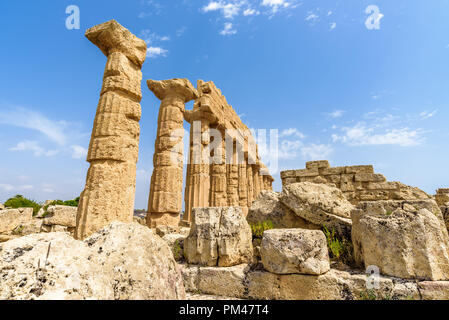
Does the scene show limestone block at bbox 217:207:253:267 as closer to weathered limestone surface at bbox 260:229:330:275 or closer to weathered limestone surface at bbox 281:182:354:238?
weathered limestone surface at bbox 260:229:330:275

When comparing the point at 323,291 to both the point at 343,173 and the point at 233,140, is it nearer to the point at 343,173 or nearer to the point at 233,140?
the point at 343,173

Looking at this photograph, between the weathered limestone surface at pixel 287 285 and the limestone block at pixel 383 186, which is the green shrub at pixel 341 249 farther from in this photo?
the limestone block at pixel 383 186

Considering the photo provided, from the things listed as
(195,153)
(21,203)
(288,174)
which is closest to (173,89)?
(195,153)

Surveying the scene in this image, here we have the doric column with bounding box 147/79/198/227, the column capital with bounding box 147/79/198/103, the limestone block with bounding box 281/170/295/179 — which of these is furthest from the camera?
the limestone block with bounding box 281/170/295/179

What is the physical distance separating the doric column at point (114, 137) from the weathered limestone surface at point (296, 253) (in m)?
4.14

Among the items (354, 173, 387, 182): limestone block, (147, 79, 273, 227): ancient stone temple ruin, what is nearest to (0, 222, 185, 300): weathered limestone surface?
(147, 79, 273, 227): ancient stone temple ruin

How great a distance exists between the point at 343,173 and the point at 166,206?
7989mm

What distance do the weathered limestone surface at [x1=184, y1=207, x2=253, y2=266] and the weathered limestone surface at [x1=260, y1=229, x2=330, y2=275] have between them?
535 mm

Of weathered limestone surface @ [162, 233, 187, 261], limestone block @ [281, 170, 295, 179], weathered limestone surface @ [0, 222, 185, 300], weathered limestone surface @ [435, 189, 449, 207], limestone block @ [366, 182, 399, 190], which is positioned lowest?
weathered limestone surface @ [162, 233, 187, 261]

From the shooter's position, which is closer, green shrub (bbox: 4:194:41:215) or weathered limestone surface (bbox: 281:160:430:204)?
weathered limestone surface (bbox: 281:160:430:204)

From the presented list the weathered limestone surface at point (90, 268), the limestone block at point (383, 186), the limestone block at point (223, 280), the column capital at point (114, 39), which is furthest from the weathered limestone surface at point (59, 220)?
the limestone block at point (383, 186)

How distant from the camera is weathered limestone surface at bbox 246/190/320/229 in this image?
13.3ft

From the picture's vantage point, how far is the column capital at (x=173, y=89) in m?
9.84

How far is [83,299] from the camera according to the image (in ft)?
4.06
